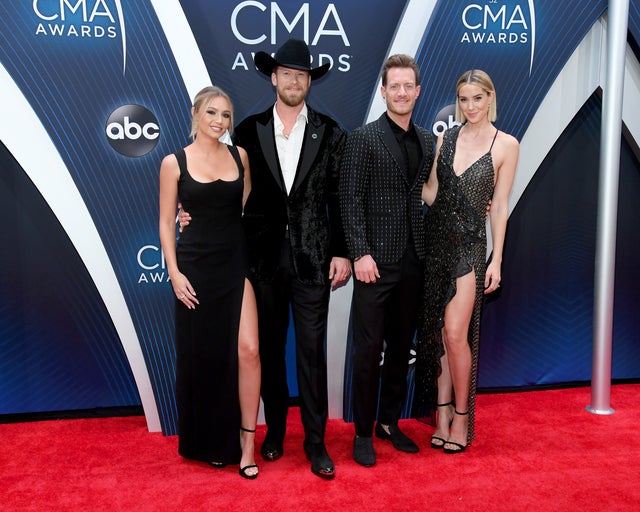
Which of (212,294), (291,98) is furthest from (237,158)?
(212,294)

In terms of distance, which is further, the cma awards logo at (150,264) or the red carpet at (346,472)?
the cma awards logo at (150,264)

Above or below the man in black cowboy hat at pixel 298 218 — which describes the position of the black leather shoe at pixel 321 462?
below

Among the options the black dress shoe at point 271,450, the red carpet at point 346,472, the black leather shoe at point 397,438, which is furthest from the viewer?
the black leather shoe at point 397,438

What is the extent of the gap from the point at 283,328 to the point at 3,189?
1843 mm

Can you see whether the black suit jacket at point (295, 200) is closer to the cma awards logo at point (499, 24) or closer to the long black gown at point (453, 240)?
the long black gown at point (453, 240)

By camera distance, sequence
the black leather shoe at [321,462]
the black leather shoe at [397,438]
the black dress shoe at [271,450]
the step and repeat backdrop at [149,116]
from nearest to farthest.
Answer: the black leather shoe at [321,462], the black dress shoe at [271,450], the black leather shoe at [397,438], the step and repeat backdrop at [149,116]

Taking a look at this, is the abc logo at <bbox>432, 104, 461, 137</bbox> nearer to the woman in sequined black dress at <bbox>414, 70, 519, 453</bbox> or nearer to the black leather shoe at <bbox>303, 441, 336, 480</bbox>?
the woman in sequined black dress at <bbox>414, 70, 519, 453</bbox>

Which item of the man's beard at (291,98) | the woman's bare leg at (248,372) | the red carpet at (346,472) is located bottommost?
the red carpet at (346,472)

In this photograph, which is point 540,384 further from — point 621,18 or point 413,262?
point 621,18

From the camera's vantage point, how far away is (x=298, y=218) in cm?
292

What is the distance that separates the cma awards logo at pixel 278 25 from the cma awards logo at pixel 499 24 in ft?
2.50

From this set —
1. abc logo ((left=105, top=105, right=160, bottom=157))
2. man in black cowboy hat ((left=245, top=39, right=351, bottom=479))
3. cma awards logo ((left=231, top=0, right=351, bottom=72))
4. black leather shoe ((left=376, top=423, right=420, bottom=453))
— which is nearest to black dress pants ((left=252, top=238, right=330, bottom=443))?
man in black cowboy hat ((left=245, top=39, right=351, bottom=479))

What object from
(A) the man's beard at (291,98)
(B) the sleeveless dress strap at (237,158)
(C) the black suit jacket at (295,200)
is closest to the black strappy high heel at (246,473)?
(C) the black suit jacket at (295,200)

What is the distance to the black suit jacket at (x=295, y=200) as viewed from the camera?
291 cm
